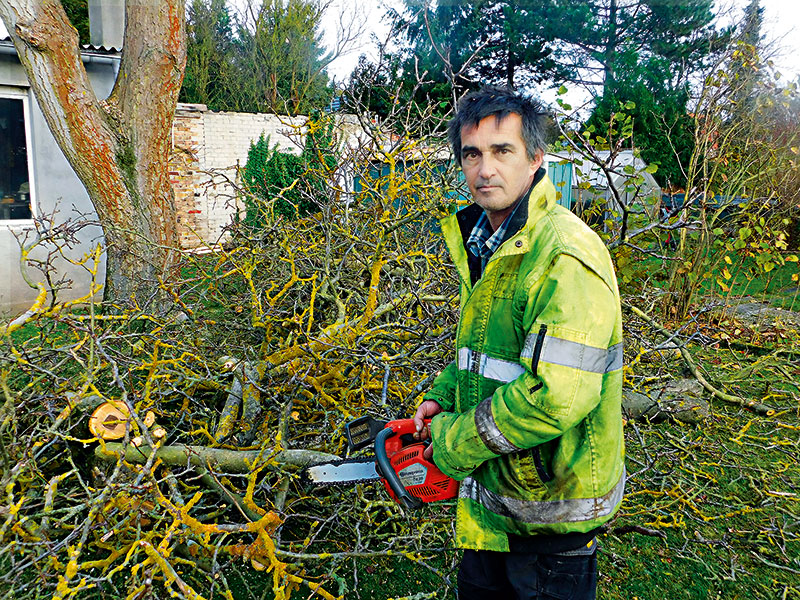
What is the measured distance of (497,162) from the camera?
1.73 meters

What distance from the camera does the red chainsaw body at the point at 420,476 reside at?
179 cm

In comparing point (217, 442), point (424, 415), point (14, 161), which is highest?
point (14, 161)

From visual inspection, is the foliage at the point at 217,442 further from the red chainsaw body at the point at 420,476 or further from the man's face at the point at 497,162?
the man's face at the point at 497,162

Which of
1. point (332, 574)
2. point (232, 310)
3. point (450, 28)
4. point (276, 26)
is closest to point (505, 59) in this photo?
point (450, 28)

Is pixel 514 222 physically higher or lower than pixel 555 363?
higher

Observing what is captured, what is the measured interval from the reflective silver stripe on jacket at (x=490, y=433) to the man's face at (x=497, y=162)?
0.60m

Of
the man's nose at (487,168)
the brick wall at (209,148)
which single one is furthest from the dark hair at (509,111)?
the brick wall at (209,148)

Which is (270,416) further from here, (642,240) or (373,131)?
(642,240)

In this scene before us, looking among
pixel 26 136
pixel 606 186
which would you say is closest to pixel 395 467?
pixel 606 186

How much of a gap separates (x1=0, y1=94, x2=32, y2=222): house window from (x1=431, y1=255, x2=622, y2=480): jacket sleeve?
7790mm

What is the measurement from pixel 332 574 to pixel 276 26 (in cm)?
1688

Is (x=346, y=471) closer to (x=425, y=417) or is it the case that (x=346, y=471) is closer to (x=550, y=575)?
(x=425, y=417)

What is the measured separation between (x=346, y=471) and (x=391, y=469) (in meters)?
0.28

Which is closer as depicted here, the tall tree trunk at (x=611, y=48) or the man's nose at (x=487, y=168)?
the man's nose at (x=487, y=168)
